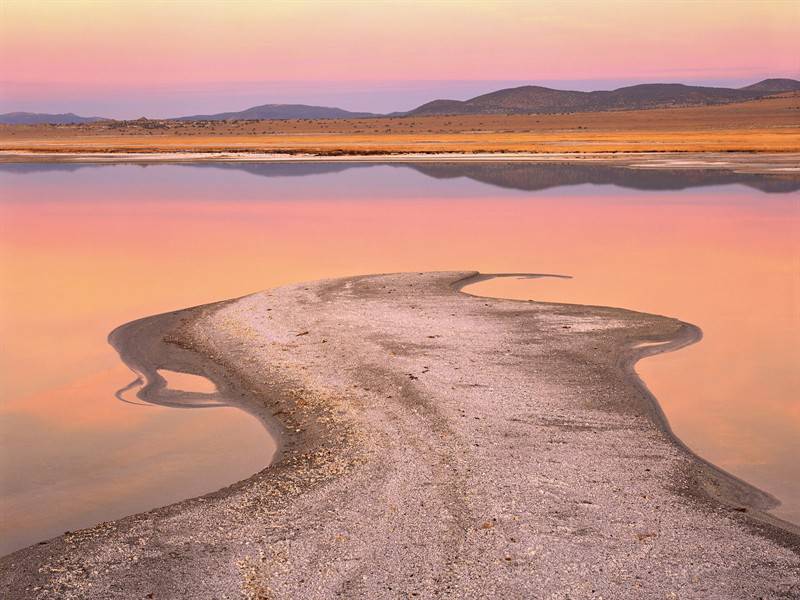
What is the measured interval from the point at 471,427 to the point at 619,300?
28.5 feet

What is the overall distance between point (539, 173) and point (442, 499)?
4607 centimetres

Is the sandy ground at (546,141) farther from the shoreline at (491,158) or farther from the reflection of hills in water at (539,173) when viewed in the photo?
the reflection of hills in water at (539,173)

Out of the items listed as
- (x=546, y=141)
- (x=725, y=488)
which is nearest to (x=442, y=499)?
(x=725, y=488)

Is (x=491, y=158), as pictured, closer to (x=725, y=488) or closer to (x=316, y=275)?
(x=316, y=275)

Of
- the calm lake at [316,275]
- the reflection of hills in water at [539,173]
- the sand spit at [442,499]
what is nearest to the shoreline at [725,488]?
the sand spit at [442,499]

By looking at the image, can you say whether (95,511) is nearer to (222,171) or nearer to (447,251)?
(447,251)

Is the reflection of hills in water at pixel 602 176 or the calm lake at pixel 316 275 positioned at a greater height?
the reflection of hills in water at pixel 602 176

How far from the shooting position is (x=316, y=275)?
2202 cm

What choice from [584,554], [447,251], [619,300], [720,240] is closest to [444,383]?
[584,554]

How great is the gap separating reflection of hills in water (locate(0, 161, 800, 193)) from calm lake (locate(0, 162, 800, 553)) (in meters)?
0.42

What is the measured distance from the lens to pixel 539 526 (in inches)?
327

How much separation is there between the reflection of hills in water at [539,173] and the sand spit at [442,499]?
105 ft

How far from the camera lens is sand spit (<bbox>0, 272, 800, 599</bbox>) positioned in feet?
24.4

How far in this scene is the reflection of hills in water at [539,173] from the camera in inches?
1805
